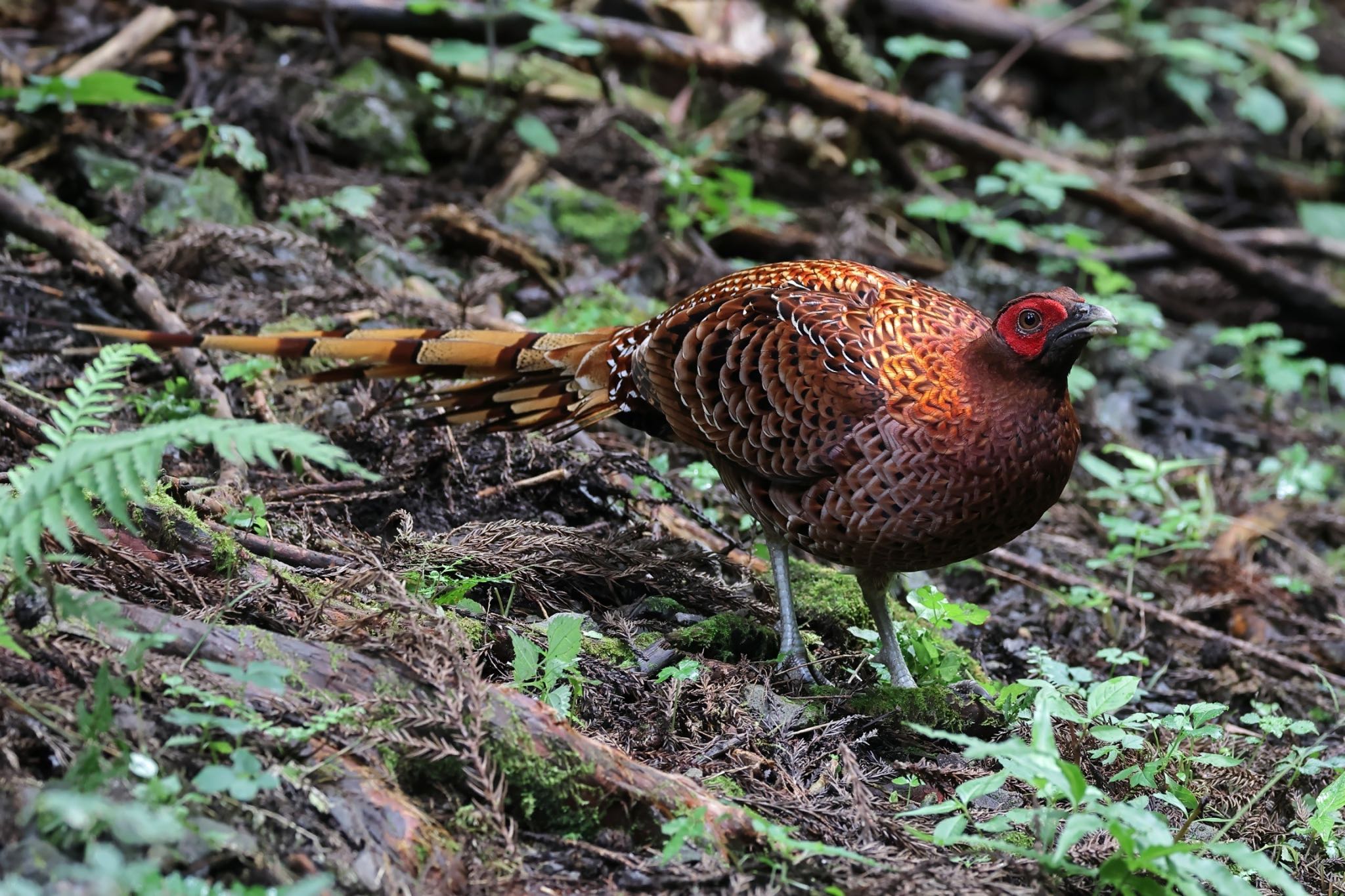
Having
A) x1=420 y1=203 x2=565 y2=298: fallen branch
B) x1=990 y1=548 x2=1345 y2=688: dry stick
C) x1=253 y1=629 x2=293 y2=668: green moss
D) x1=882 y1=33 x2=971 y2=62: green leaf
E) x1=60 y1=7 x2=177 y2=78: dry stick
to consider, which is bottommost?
x1=990 y1=548 x2=1345 y2=688: dry stick

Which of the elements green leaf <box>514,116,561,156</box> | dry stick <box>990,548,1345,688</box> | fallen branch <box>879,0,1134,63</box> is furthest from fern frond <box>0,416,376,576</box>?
fallen branch <box>879,0,1134,63</box>

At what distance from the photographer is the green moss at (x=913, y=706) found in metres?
3.75

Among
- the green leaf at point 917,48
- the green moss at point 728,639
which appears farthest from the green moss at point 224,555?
the green leaf at point 917,48

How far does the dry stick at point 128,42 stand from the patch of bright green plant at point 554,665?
198 inches

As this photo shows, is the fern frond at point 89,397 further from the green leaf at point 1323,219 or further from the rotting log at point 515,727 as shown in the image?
the green leaf at point 1323,219

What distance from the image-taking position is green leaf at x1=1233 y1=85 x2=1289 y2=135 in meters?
10.4

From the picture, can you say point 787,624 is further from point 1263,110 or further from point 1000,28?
point 1263,110

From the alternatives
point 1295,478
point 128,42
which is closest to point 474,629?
point 128,42

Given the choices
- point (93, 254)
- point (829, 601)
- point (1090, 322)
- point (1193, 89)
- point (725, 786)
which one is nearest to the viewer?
point (725, 786)

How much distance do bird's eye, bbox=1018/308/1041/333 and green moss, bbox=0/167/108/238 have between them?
4.25m

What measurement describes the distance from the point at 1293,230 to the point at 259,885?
941cm

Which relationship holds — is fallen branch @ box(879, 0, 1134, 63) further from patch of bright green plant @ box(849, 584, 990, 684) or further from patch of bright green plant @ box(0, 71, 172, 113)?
patch of bright green plant @ box(849, 584, 990, 684)

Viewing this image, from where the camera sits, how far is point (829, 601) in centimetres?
459

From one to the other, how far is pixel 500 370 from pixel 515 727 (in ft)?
6.42
